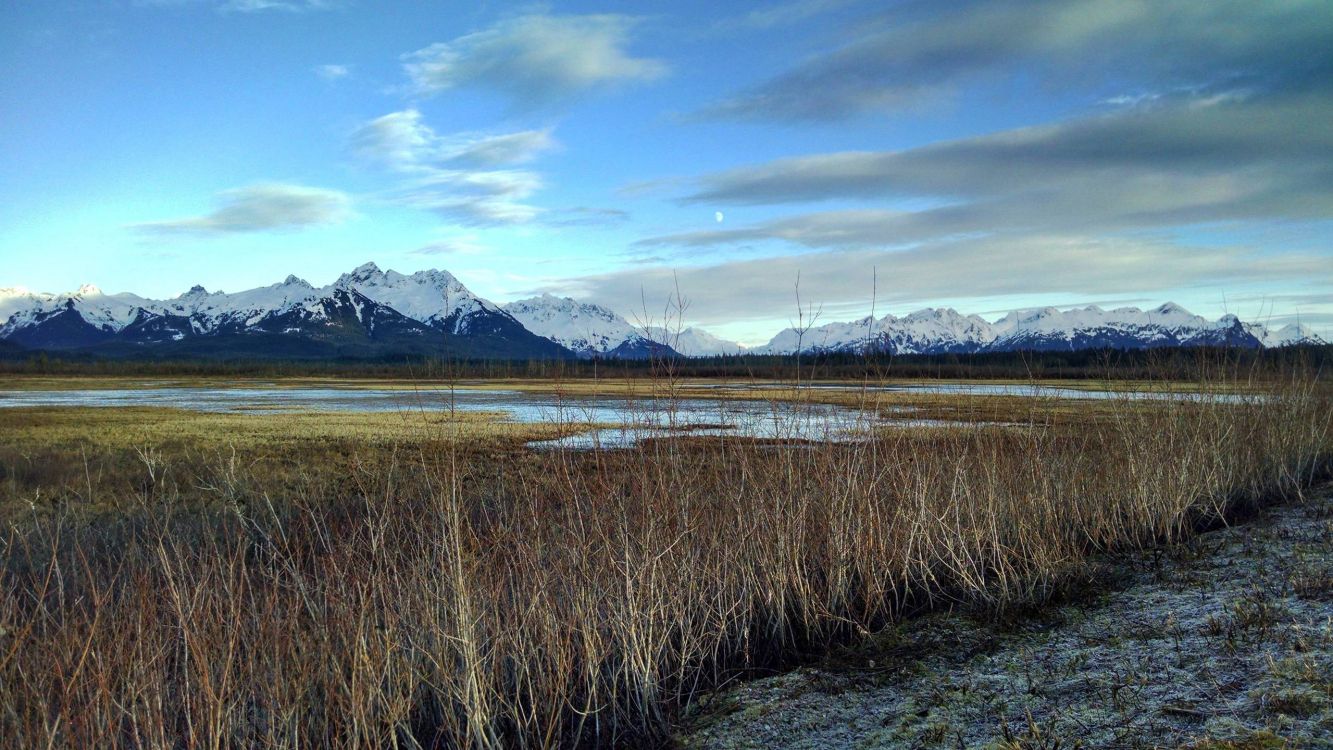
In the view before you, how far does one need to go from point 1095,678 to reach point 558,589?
4298mm

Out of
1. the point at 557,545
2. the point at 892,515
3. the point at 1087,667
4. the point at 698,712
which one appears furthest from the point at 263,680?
the point at 892,515

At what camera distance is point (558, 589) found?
7.13m

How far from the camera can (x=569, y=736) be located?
5.98 meters

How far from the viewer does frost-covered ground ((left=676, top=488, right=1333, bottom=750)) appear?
4785 millimetres

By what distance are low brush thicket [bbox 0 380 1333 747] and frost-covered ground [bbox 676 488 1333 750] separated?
65 cm

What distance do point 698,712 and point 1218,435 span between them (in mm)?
9946

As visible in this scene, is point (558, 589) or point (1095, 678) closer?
point (1095, 678)

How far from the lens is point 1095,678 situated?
5.65m

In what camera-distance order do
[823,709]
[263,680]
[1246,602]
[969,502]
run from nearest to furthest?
1. [263,680]
2. [823,709]
3. [1246,602]
4. [969,502]

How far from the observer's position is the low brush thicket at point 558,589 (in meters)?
4.84

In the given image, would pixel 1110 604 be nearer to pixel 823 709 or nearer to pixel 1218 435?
pixel 823 709

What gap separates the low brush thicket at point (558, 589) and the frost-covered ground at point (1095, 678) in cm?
65

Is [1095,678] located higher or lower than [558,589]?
lower

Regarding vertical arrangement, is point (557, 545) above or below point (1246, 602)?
above
